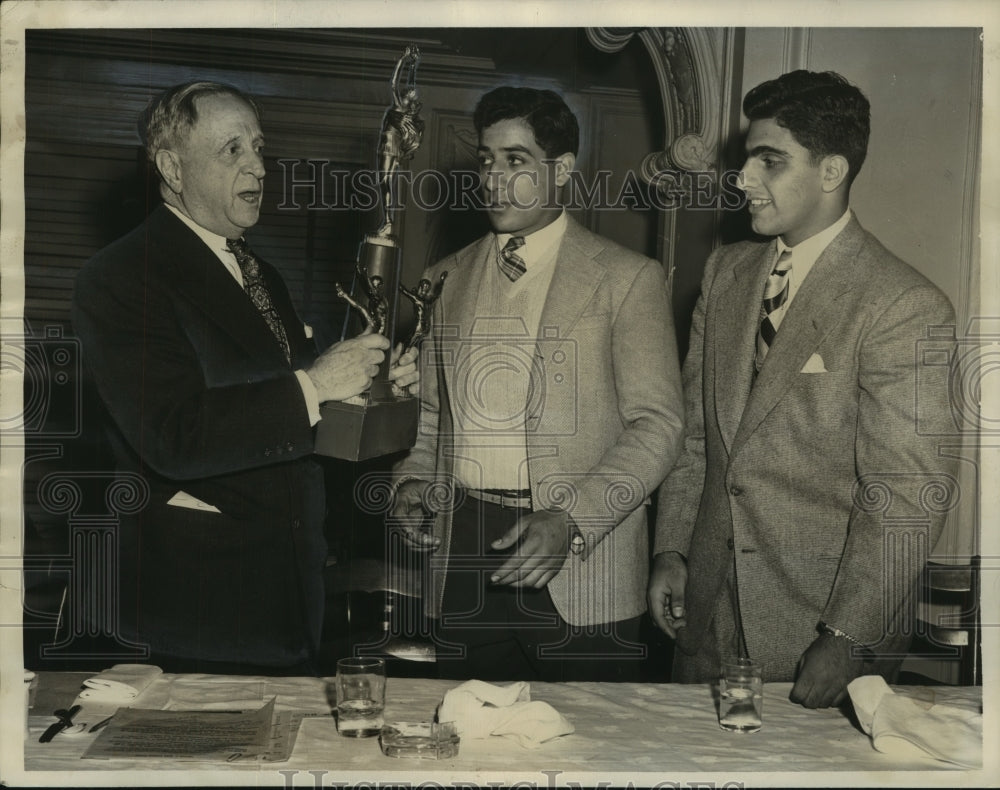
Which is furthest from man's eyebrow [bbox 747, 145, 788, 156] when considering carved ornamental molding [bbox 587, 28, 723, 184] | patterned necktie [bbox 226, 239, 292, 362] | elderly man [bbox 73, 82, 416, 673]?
patterned necktie [bbox 226, 239, 292, 362]

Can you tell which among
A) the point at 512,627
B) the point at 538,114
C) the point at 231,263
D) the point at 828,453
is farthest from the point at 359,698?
the point at 538,114

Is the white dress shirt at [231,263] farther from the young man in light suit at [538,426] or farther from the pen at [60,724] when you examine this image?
the pen at [60,724]

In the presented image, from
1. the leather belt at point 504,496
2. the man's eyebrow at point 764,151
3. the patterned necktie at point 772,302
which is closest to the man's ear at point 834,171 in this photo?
the man's eyebrow at point 764,151

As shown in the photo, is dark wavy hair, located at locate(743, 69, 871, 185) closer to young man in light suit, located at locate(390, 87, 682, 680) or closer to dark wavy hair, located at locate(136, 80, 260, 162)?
young man in light suit, located at locate(390, 87, 682, 680)

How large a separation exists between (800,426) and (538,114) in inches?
47.6

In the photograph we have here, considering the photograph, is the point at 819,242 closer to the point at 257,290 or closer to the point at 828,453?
the point at 828,453

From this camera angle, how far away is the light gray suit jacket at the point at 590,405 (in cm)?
372

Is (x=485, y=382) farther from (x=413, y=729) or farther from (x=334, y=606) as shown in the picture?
(x=413, y=729)

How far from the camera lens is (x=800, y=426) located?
361 centimetres

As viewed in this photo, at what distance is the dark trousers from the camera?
12.4 feet

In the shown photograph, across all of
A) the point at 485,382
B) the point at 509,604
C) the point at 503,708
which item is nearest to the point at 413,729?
the point at 503,708

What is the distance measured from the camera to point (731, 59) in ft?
12.3

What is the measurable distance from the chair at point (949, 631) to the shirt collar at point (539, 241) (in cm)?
148

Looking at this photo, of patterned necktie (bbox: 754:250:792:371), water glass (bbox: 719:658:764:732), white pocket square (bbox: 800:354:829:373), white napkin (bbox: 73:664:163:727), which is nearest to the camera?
water glass (bbox: 719:658:764:732)
